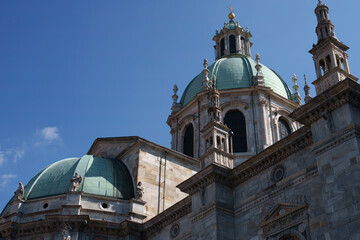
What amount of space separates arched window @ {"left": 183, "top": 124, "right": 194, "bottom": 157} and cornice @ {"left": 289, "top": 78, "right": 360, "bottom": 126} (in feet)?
65.5

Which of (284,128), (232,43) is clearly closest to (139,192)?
(284,128)

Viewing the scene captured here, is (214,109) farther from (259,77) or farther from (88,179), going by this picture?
(259,77)

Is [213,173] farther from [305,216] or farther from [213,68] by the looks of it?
[213,68]

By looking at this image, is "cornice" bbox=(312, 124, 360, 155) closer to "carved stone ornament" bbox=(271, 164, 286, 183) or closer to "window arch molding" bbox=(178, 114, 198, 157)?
"carved stone ornament" bbox=(271, 164, 286, 183)

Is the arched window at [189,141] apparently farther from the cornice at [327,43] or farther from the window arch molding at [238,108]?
the cornice at [327,43]

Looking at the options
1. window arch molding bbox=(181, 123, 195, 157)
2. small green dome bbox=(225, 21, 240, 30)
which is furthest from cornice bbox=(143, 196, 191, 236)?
small green dome bbox=(225, 21, 240, 30)

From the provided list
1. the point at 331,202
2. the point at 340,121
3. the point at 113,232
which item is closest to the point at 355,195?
the point at 331,202

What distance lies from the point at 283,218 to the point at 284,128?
19520 mm

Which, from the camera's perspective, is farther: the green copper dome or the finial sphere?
the finial sphere

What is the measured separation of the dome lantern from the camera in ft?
147

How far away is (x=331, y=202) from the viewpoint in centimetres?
1565

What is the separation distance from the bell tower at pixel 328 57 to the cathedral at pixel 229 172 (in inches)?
1.8

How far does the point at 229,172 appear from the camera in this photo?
21.9 m

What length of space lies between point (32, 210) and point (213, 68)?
19.6 metres
